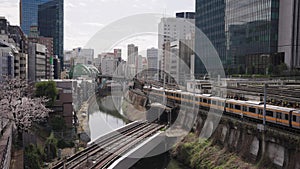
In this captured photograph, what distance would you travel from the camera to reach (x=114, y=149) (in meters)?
7.36

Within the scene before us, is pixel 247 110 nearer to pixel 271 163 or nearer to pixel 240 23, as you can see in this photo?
pixel 271 163

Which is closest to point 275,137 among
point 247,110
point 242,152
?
point 242,152

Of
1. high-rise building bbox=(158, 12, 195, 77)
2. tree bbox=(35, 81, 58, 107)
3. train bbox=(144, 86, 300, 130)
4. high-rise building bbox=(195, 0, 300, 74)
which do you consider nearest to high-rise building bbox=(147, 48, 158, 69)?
high-rise building bbox=(158, 12, 195, 77)

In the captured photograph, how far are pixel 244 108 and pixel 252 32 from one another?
10.4 m

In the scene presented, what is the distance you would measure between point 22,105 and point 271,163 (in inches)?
265

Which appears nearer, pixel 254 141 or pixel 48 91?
pixel 254 141

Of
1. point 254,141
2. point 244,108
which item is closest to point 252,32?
point 244,108

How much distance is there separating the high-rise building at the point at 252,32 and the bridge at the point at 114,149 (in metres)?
8.92

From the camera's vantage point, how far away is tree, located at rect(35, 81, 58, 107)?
36.0 feet

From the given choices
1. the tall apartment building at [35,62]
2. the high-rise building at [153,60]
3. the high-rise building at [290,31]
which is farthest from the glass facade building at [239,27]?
the tall apartment building at [35,62]

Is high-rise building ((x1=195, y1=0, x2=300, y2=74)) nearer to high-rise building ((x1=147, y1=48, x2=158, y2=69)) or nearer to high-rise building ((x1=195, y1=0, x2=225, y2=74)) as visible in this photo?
high-rise building ((x1=195, y1=0, x2=225, y2=74))

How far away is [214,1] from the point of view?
22156 millimetres

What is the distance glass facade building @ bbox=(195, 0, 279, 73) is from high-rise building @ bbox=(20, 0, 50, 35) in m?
30.1

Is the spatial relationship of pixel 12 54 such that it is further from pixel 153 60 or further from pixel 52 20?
pixel 52 20
